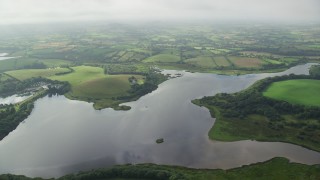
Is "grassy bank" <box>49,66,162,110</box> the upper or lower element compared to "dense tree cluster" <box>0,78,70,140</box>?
upper

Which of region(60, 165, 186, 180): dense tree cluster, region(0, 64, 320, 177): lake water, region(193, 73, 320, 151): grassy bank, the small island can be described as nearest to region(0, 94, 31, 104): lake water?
region(0, 64, 320, 177): lake water

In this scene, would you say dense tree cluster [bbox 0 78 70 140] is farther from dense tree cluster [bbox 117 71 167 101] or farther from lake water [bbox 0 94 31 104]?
dense tree cluster [bbox 117 71 167 101]

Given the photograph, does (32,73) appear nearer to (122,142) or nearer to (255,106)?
(122,142)

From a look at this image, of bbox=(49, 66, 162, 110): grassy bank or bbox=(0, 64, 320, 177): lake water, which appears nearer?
bbox=(0, 64, 320, 177): lake water

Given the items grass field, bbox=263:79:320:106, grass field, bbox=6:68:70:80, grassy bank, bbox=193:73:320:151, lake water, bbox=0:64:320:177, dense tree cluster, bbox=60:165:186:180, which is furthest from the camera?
grass field, bbox=6:68:70:80

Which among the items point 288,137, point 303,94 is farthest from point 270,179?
point 303,94

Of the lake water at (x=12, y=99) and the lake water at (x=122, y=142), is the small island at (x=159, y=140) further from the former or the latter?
the lake water at (x=12, y=99)

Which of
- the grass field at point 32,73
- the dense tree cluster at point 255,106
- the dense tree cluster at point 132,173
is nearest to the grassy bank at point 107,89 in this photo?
the grass field at point 32,73

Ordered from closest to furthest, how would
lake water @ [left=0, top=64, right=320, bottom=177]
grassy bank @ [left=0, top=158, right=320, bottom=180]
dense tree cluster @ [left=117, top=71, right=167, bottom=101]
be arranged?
grassy bank @ [left=0, top=158, right=320, bottom=180]
lake water @ [left=0, top=64, right=320, bottom=177]
dense tree cluster @ [left=117, top=71, right=167, bottom=101]
